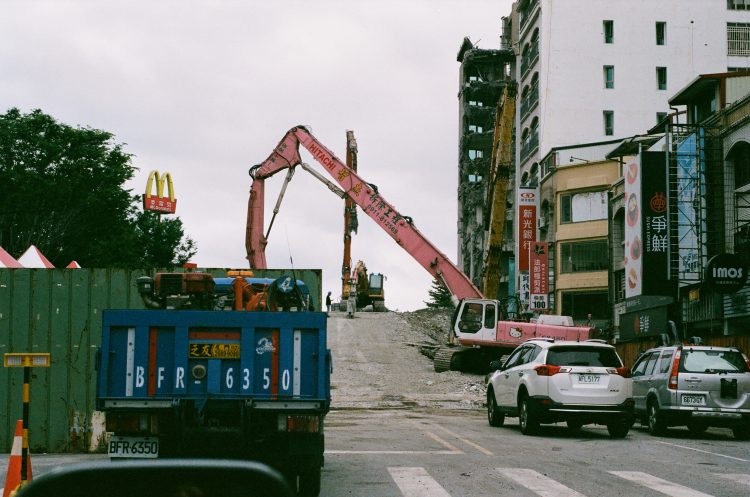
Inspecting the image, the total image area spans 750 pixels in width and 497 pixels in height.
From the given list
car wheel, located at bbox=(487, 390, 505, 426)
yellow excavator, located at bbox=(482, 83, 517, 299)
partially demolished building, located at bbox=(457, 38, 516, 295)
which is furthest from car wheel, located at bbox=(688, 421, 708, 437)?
partially demolished building, located at bbox=(457, 38, 516, 295)

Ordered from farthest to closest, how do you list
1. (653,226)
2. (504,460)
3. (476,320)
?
1. (476,320)
2. (653,226)
3. (504,460)

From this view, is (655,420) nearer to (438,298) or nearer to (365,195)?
(365,195)

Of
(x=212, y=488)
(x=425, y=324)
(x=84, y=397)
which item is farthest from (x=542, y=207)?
(x=212, y=488)

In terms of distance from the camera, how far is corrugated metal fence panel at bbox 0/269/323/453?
15.2 m

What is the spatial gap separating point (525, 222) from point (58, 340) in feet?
140

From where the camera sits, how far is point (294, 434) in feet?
31.2

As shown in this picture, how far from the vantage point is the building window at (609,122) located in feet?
205

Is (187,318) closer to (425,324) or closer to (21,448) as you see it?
(21,448)

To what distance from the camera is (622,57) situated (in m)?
62.4

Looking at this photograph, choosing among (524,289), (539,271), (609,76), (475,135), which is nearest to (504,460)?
(539,271)

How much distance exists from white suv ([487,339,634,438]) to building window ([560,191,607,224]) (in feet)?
120

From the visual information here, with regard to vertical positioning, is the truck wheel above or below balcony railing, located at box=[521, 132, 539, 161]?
below

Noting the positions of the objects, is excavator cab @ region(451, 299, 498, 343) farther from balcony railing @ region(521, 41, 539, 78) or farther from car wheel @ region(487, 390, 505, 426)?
balcony railing @ region(521, 41, 539, 78)

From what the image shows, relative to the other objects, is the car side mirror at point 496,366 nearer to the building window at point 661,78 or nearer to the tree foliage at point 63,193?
the tree foliage at point 63,193
